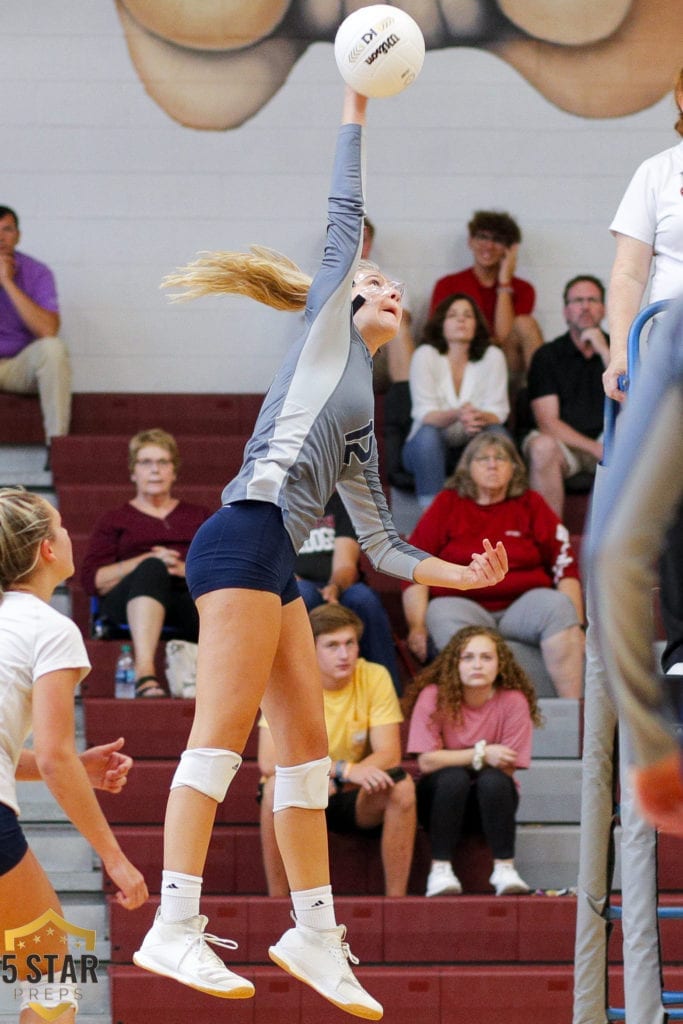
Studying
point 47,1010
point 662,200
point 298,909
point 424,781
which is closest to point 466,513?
point 424,781

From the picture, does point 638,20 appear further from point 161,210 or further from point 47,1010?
point 47,1010

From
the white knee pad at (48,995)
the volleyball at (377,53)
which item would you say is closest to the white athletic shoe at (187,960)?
the white knee pad at (48,995)

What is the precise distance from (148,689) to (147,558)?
0.60 m

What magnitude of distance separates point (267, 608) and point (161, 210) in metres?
5.98

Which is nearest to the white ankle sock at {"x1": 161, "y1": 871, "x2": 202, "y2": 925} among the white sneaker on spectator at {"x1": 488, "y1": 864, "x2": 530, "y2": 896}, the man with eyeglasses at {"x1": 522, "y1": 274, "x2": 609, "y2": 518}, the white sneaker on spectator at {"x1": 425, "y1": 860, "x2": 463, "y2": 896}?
the white sneaker on spectator at {"x1": 425, "y1": 860, "x2": 463, "y2": 896}

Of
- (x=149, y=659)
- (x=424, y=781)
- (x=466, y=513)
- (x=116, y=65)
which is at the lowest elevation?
(x=424, y=781)

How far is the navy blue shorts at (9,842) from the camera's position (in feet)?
10.9

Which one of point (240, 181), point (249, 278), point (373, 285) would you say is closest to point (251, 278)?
point (249, 278)

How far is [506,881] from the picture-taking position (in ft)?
19.0

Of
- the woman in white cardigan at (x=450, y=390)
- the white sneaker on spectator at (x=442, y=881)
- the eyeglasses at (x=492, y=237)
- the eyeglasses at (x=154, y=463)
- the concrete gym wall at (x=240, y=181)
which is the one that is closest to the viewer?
the white sneaker on spectator at (x=442, y=881)

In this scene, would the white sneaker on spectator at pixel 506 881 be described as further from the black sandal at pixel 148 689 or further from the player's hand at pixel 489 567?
the player's hand at pixel 489 567

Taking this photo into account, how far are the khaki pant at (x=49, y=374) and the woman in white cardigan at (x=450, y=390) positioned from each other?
6.35 ft

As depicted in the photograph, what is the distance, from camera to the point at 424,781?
5969mm

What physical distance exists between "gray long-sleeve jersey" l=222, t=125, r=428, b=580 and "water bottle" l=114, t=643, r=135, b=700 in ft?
10.4
